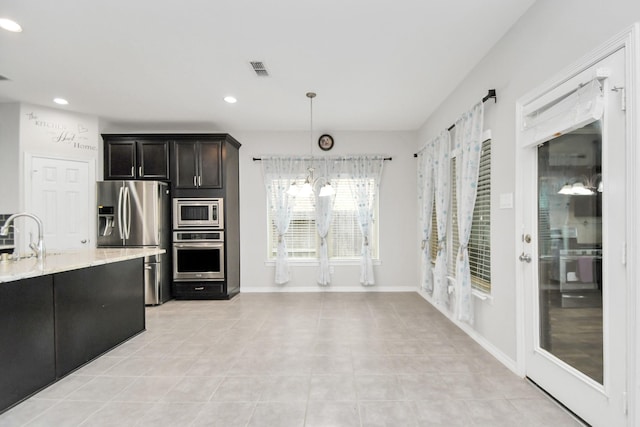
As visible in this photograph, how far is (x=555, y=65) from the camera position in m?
2.06

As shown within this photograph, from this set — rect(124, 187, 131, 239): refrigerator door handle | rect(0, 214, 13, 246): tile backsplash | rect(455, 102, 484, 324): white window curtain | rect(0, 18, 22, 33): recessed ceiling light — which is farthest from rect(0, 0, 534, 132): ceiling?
rect(0, 214, 13, 246): tile backsplash

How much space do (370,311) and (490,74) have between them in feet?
10.2

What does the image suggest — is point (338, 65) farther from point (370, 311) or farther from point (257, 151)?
point (370, 311)

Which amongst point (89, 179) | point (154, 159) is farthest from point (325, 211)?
point (89, 179)

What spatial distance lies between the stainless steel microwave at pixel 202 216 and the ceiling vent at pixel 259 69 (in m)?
2.23

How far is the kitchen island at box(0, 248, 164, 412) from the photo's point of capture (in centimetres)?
216

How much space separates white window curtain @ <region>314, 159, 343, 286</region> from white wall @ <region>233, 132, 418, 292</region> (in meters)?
0.17

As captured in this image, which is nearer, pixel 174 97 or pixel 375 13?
pixel 375 13

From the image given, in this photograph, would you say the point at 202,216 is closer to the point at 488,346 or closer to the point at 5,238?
the point at 5,238

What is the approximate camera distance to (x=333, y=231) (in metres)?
5.46

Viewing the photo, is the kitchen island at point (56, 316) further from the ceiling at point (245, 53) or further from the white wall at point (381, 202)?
the white wall at point (381, 202)

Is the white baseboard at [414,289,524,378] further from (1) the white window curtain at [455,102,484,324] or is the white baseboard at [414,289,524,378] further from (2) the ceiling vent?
(2) the ceiling vent

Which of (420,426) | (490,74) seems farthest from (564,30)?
(420,426)

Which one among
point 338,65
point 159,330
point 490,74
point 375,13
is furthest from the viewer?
point 159,330
